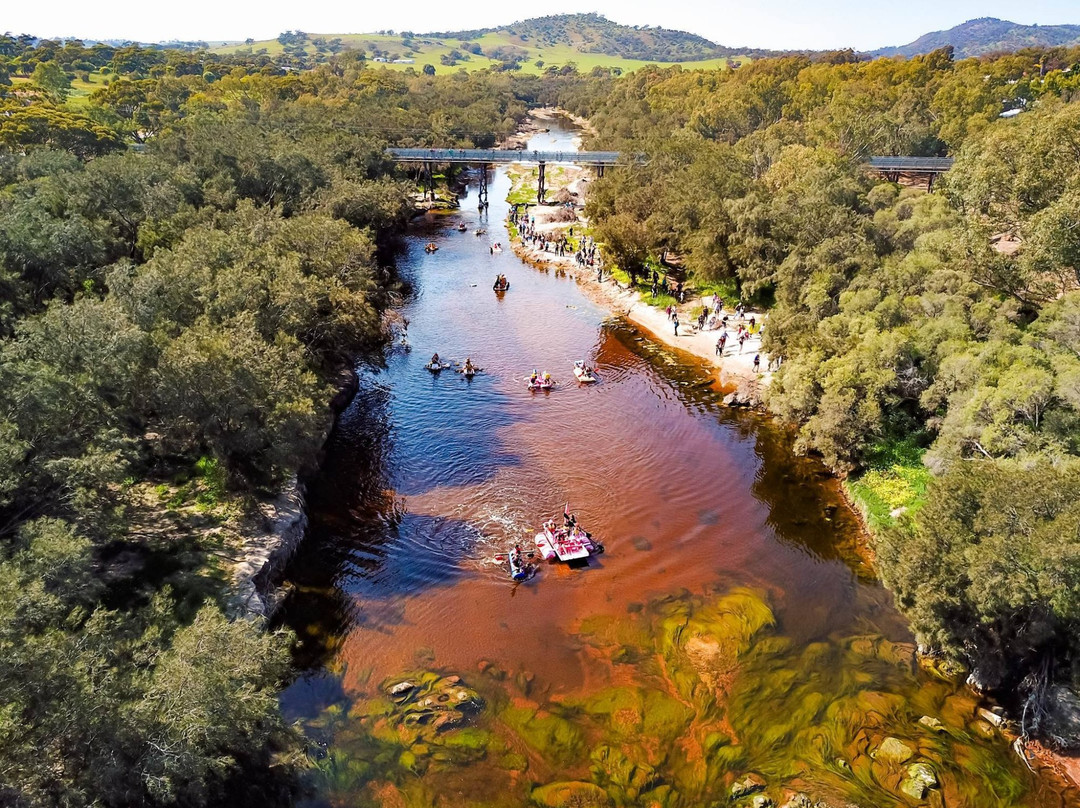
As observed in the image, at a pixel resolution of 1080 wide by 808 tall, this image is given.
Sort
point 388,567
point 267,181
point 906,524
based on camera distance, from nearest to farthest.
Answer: point 906,524, point 388,567, point 267,181

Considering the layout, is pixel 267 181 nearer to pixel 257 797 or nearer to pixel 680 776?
pixel 257 797

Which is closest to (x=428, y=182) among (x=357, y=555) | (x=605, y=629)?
(x=357, y=555)

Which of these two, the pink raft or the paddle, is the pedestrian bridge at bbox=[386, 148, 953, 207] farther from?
the paddle

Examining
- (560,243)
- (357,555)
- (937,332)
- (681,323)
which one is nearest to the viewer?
(357,555)

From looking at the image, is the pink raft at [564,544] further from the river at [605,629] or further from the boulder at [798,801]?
the boulder at [798,801]

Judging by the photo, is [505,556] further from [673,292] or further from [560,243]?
[560,243]

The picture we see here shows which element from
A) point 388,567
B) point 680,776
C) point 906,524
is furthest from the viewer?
point 388,567

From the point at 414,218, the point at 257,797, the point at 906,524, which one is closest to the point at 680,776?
the point at 257,797
